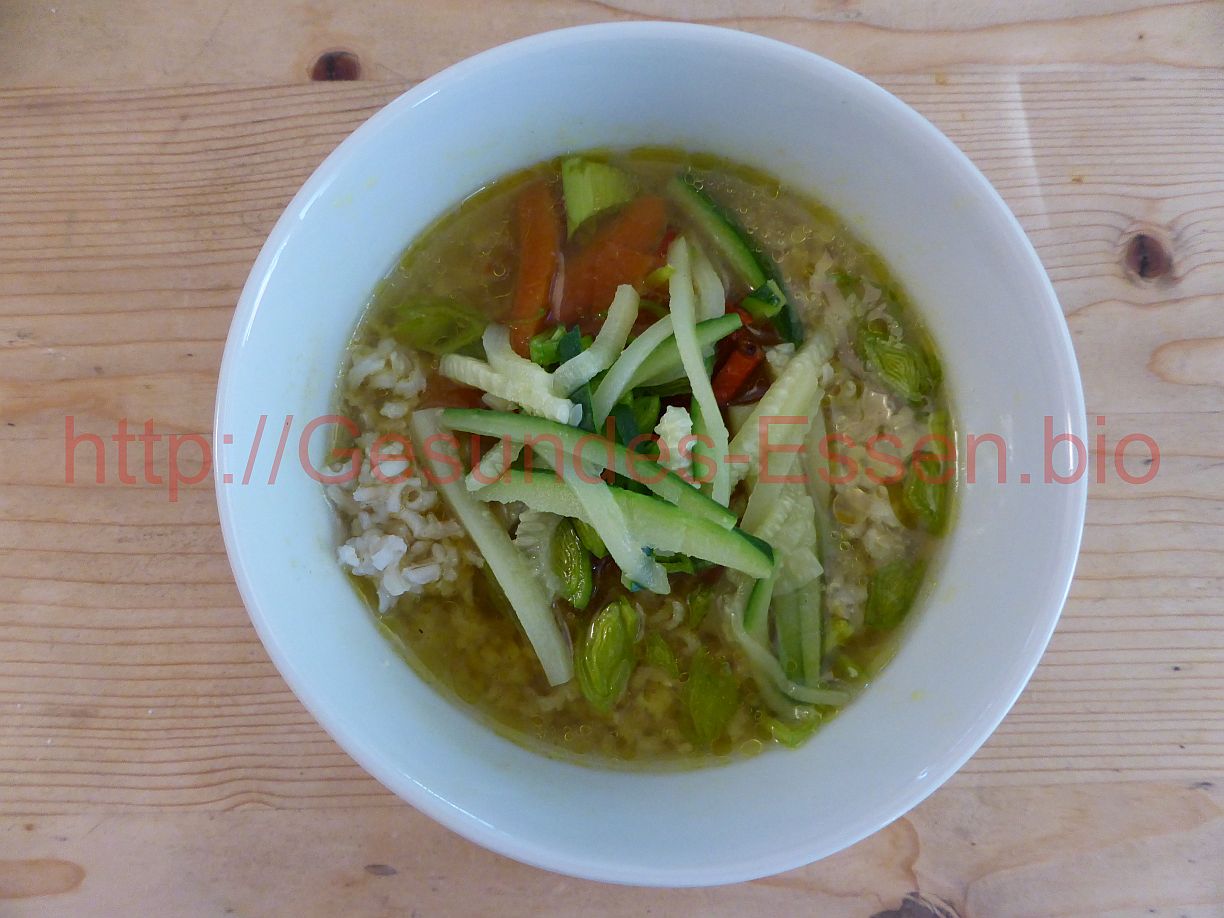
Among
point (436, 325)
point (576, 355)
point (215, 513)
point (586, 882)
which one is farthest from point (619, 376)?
point (586, 882)

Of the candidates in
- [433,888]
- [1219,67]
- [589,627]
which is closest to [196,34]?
[589,627]

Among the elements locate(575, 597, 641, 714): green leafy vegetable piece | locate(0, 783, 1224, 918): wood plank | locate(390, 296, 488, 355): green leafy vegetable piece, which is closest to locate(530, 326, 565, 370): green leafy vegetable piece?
locate(390, 296, 488, 355): green leafy vegetable piece

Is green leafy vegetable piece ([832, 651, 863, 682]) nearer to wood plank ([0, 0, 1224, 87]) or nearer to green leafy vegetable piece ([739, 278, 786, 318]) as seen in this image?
green leafy vegetable piece ([739, 278, 786, 318])

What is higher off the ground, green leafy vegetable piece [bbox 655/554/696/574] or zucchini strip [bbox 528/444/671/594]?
zucchini strip [bbox 528/444/671/594]

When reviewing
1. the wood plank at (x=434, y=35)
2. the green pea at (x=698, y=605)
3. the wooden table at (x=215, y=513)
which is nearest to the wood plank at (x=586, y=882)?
the wooden table at (x=215, y=513)

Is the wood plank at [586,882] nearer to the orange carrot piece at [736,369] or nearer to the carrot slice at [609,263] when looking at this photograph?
the orange carrot piece at [736,369]

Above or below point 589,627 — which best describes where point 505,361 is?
above

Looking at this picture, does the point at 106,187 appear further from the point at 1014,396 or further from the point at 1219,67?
the point at 1219,67
